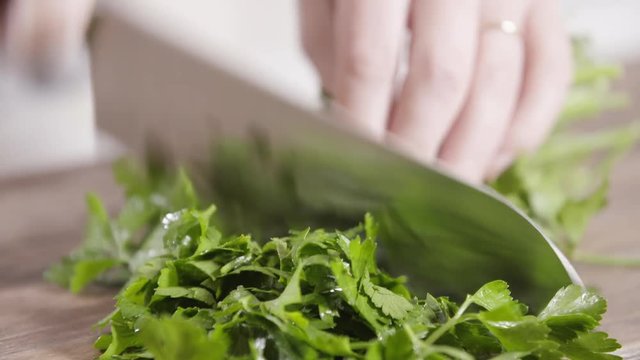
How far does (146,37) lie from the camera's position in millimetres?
1726

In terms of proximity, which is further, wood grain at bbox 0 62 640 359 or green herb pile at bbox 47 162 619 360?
wood grain at bbox 0 62 640 359

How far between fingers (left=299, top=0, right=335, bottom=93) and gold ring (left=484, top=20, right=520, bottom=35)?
292mm

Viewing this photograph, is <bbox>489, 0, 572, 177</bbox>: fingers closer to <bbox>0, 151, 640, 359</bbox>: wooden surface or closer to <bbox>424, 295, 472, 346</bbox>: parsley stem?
<bbox>0, 151, 640, 359</bbox>: wooden surface

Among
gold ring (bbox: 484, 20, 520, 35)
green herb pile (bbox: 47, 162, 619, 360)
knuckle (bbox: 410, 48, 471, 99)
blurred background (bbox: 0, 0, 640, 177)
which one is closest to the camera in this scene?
green herb pile (bbox: 47, 162, 619, 360)

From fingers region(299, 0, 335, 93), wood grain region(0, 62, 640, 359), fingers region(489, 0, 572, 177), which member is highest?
fingers region(489, 0, 572, 177)

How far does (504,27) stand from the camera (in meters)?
1.66

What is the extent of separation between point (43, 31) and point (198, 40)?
529 millimetres

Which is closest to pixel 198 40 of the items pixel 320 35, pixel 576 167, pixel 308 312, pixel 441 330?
pixel 320 35

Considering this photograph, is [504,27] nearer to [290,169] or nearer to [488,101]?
[488,101]

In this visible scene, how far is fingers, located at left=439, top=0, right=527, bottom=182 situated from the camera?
1583mm

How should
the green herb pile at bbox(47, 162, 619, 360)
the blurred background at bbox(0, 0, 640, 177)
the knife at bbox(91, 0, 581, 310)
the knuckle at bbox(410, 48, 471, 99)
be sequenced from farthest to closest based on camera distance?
the blurred background at bbox(0, 0, 640, 177) → the knuckle at bbox(410, 48, 471, 99) → the knife at bbox(91, 0, 581, 310) → the green herb pile at bbox(47, 162, 619, 360)

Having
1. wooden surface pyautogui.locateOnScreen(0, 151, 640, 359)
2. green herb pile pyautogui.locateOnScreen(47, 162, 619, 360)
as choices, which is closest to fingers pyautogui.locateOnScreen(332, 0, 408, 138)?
green herb pile pyautogui.locateOnScreen(47, 162, 619, 360)

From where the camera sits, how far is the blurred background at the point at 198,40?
7.89 ft

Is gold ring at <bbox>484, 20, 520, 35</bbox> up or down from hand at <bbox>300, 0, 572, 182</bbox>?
up
